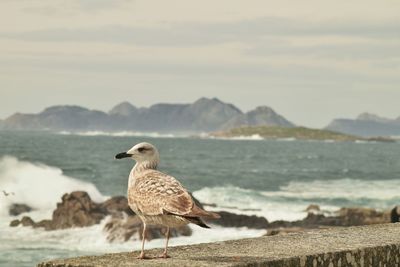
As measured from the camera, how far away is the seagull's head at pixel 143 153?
5660 millimetres

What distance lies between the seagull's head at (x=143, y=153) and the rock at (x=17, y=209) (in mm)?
39303

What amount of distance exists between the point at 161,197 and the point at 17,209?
1608 inches

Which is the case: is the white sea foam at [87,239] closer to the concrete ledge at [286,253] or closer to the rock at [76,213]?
the rock at [76,213]

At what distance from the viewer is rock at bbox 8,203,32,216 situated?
44.4 metres

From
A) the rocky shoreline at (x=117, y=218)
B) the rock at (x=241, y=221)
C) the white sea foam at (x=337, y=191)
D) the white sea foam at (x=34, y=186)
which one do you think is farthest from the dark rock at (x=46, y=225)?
the white sea foam at (x=337, y=191)

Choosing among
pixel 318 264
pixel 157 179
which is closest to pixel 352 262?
pixel 318 264

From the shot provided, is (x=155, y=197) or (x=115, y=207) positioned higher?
(x=155, y=197)

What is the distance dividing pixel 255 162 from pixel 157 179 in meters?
113

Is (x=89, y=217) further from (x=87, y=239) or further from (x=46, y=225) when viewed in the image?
(x=87, y=239)

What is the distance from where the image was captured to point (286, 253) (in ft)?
19.3

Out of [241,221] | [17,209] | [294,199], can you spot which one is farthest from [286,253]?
[294,199]

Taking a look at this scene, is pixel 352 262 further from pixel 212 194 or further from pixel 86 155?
pixel 86 155

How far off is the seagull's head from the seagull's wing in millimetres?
91

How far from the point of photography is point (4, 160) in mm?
77812
